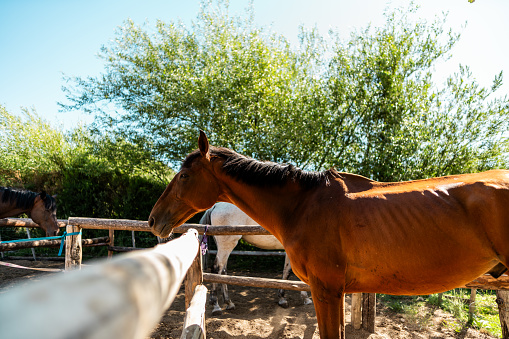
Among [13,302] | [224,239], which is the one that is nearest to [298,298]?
[224,239]

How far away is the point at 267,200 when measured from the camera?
9.50ft

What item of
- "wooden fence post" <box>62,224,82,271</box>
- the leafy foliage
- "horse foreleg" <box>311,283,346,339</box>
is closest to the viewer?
"horse foreleg" <box>311,283,346,339</box>

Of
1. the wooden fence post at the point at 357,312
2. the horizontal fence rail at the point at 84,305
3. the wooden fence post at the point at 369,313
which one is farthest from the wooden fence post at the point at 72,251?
the horizontal fence rail at the point at 84,305

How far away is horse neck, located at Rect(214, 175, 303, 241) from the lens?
2830mm

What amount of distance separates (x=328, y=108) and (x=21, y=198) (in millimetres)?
7705

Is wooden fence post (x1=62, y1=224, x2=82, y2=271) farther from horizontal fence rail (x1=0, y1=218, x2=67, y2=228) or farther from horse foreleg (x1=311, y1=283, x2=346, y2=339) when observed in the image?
horizontal fence rail (x1=0, y1=218, x2=67, y2=228)

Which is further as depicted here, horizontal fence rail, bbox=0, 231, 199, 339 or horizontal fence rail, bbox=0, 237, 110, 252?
horizontal fence rail, bbox=0, 237, 110, 252

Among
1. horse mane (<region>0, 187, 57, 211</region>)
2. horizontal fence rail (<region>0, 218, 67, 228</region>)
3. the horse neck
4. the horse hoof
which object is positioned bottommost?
the horse hoof

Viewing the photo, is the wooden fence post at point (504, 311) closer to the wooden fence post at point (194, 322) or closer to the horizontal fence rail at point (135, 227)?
the horizontal fence rail at point (135, 227)

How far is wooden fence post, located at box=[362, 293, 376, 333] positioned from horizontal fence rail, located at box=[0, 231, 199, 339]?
15.3 feet

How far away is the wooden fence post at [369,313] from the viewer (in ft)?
14.6

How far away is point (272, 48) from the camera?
9.64 metres

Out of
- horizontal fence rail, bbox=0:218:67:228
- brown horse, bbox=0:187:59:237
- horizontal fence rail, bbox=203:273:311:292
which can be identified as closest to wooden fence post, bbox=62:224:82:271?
horizontal fence rail, bbox=203:273:311:292

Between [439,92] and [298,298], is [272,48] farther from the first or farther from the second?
[298,298]
